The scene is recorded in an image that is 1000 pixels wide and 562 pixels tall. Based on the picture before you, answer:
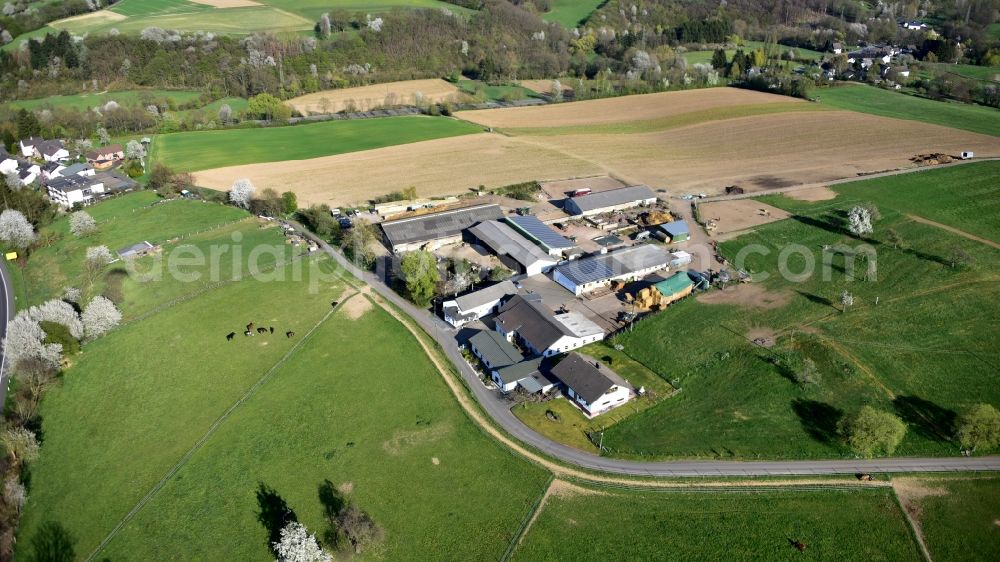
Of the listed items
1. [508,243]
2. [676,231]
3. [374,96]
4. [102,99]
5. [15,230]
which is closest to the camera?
[508,243]

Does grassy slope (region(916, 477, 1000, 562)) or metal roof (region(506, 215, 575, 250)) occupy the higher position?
metal roof (region(506, 215, 575, 250))

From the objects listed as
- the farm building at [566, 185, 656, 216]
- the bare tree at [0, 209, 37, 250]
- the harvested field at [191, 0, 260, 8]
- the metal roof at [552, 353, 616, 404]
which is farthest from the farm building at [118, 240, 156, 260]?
the harvested field at [191, 0, 260, 8]

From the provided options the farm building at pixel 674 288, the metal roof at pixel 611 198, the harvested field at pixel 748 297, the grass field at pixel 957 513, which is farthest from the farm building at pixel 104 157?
the grass field at pixel 957 513

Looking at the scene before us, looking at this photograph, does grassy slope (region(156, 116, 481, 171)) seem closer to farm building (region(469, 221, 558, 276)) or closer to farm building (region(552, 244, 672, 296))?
farm building (region(469, 221, 558, 276))

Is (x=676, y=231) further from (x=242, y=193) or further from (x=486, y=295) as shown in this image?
(x=242, y=193)

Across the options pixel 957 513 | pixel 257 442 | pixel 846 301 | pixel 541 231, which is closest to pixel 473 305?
pixel 541 231

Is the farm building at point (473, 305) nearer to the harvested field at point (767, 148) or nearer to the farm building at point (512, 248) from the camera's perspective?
the farm building at point (512, 248)

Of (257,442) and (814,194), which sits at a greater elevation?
(814,194)
